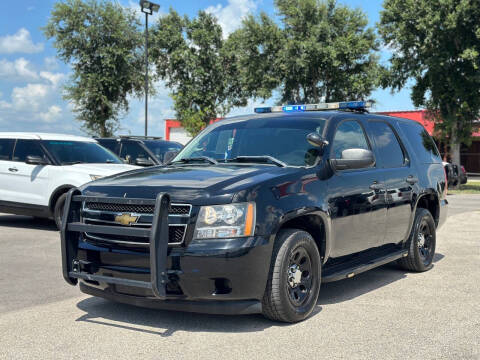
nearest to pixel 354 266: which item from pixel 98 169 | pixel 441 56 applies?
pixel 98 169

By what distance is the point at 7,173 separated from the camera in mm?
11367

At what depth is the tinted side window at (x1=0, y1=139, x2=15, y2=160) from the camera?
11.5 metres

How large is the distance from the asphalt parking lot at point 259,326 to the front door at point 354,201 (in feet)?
1.92

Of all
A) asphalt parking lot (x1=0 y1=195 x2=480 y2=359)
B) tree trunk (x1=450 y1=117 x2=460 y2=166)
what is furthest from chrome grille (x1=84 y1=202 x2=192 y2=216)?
tree trunk (x1=450 y1=117 x2=460 y2=166)

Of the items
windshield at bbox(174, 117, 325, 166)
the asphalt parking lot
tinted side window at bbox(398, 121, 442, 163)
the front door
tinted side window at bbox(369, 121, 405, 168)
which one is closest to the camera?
the asphalt parking lot

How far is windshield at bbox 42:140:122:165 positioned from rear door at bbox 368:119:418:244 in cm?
609

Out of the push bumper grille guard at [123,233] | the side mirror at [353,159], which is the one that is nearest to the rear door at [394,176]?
the side mirror at [353,159]

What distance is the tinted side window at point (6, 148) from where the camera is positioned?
11.5 m

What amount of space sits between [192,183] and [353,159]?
64.3 inches

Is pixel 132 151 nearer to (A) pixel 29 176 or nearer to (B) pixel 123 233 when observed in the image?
(A) pixel 29 176

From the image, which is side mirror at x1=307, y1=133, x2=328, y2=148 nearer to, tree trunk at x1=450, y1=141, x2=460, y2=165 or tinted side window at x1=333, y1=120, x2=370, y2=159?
tinted side window at x1=333, y1=120, x2=370, y2=159

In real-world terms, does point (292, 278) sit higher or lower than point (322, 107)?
lower

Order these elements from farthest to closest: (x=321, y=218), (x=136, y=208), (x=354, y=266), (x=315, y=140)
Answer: (x=354, y=266), (x=315, y=140), (x=321, y=218), (x=136, y=208)

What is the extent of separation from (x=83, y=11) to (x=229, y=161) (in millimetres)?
35728
